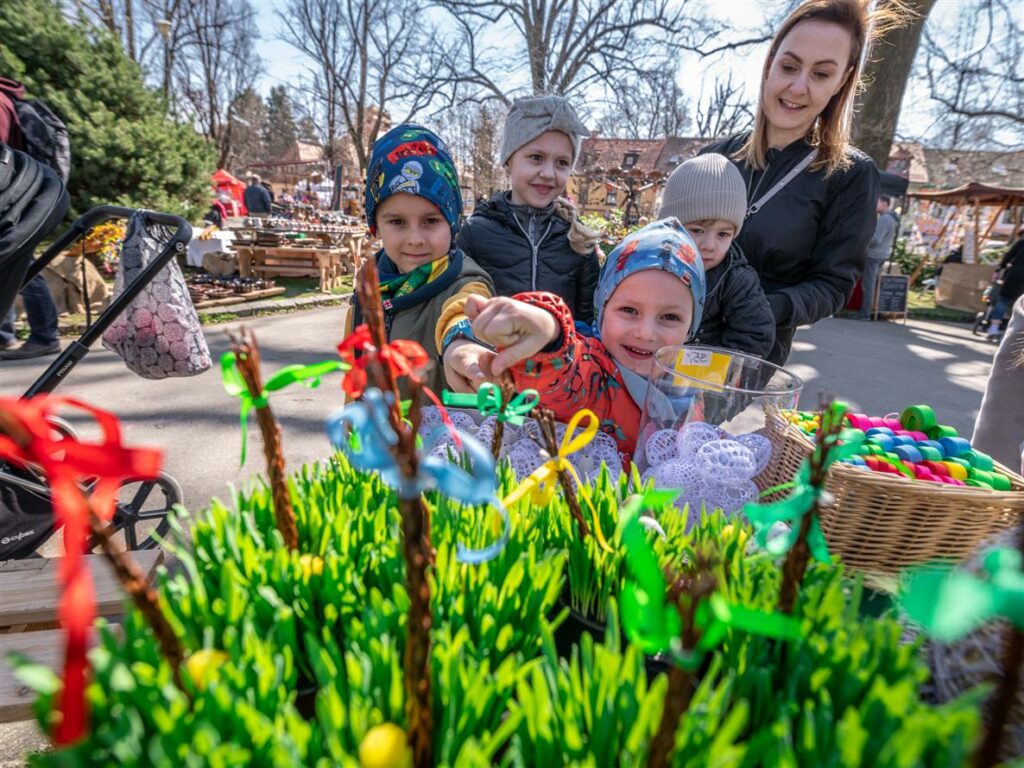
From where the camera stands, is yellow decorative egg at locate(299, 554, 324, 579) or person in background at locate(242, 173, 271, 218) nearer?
yellow decorative egg at locate(299, 554, 324, 579)

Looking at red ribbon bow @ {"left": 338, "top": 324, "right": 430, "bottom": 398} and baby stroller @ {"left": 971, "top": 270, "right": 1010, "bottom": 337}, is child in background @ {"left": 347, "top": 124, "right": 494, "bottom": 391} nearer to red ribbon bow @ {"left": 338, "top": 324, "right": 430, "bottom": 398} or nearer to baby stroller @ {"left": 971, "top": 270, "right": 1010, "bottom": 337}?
red ribbon bow @ {"left": 338, "top": 324, "right": 430, "bottom": 398}

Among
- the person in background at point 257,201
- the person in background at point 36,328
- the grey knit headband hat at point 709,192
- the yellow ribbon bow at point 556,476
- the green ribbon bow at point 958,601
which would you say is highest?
the person in background at point 257,201

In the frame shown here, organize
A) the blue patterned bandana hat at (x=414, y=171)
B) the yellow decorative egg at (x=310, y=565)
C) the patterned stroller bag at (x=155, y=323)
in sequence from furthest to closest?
the patterned stroller bag at (x=155, y=323) < the blue patterned bandana hat at (x=414, y=171) < the yellow decorative egg at (x=310, y=565)

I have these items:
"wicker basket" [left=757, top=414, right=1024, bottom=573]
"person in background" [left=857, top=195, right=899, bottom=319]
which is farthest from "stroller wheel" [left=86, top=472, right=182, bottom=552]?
"person in background" [left=857, top=195, right=899, bottom=319]

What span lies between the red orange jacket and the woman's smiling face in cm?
126

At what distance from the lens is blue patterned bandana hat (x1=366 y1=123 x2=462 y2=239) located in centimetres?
170

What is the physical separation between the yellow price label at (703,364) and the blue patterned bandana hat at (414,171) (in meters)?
1.04

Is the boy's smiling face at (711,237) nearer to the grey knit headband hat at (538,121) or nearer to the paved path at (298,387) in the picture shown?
the paved path at (298,387)

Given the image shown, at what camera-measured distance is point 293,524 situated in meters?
0.59

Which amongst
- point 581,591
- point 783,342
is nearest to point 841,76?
→ point 783,342

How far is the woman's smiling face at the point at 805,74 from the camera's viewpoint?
6.02 ft

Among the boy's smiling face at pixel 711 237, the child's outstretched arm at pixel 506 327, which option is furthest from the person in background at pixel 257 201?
the child's outstretched arm at pixel 506 327

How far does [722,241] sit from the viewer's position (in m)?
1.79

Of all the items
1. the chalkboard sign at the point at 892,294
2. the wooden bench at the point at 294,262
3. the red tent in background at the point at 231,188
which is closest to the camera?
the wooden bench at the point at 294,262
